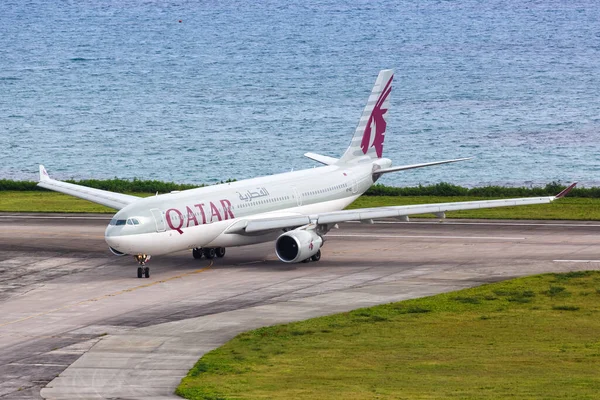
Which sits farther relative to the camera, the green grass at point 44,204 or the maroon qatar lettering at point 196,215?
the green grass at point 44,204

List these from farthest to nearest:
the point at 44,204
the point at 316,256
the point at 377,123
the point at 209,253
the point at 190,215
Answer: the point at 44,204 < the point at 377,123 < the point at 209,253 < the point at 316,256 < the point at 190,215

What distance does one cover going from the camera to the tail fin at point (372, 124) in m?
75.9

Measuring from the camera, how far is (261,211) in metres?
66.1

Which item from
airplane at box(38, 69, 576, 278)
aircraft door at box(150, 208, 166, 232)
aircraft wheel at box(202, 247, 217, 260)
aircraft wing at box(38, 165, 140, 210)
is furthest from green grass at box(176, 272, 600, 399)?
aircraft wing at box(38, 165, 140, 210)

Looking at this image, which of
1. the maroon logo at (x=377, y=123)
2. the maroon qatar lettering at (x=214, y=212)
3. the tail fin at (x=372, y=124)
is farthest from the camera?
the maroon logo at (x=377, y=123)

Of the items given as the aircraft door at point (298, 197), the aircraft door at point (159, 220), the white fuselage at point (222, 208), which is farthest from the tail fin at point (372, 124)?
the aircraft door at point (159, 220)

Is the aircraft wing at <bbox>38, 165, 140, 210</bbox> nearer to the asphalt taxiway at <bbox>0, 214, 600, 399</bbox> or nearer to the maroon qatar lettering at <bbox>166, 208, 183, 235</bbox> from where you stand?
the asphalt taxiway at <bbox>0, 214, 600, 399</bbox>

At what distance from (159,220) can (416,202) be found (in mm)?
36189

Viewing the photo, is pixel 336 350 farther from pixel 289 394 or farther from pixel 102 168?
pixel 102 168

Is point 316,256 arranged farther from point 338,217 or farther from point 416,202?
point 416,202

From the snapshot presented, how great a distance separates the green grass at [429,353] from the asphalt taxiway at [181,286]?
1.86m

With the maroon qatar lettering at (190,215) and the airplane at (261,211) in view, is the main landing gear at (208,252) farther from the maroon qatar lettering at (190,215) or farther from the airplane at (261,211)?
the maroon qatar lettering at (190,215)

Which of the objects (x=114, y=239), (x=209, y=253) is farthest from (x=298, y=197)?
(x=114, y=239)

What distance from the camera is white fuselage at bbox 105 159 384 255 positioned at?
193 ft
